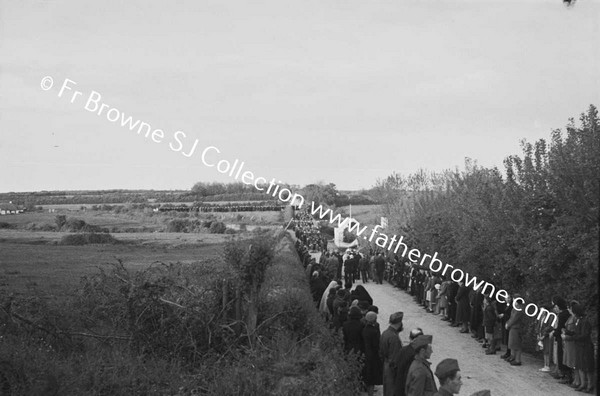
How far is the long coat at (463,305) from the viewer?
20.4m

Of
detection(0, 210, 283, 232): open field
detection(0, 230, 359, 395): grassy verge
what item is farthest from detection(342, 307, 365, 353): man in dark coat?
detection(0, 210, 283, 232): open field

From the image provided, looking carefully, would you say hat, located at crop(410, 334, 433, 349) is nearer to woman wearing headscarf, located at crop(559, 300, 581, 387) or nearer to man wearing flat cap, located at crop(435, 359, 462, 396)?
man wearing flat cap, located at crop(435, 359, 462, 396)

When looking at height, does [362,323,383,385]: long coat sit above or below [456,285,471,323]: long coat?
below

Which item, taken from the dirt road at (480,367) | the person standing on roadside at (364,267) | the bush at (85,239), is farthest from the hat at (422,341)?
the person standing on roadside at (364,267)

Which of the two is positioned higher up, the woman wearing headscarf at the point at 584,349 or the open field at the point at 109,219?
the woman wearing headscarf at the point at 584,349

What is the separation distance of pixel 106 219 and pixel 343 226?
33873 millimetres

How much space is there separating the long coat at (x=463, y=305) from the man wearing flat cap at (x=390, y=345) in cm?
959

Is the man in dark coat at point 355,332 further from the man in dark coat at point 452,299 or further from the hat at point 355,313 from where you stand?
the man in dark coat at point 452,299

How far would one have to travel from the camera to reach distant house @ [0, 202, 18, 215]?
82.1 feet

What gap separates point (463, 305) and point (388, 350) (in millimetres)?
10227

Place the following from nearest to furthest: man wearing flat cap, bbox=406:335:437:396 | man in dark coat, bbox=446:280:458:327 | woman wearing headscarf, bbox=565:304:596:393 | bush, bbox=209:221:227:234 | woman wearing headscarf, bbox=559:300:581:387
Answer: man wearing flat cap, bbox=406:335:437:396
woman wearing headscarf, bbox=565:304:596:393
woman wearing headscarf, bbox=559:300:581:387
man in dark coat, bbox=446:280:458:327
bush, bbox=209:221:227:234

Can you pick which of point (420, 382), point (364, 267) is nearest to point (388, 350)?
point (420, 382)

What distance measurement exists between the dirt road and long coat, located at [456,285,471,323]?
48 cm

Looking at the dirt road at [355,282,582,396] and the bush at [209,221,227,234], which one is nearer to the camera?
the dirt road at [355,282,582,396]
